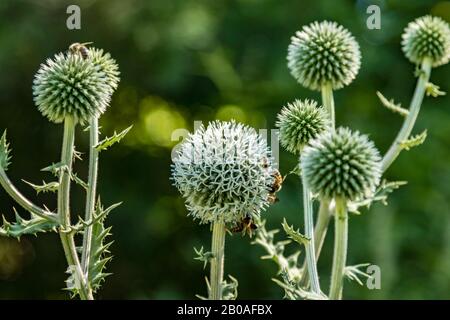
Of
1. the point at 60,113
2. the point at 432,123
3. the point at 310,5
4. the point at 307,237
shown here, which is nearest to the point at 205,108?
the point at 310,5

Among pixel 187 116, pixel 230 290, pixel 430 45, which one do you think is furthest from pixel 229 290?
pixel 187 116

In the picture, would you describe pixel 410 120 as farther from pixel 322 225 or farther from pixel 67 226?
pixel 67 226

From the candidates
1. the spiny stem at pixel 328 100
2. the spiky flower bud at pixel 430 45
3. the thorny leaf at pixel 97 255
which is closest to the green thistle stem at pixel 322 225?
the spiny stem at pixel 328 100

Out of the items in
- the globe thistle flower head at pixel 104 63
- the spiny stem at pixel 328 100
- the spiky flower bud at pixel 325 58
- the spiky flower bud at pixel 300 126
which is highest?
the spiky flower bud at pixel 325 58

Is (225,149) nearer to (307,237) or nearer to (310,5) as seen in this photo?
(307,237)

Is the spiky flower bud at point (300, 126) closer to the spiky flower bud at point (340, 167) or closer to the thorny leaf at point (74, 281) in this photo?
the spiky flower bud at point (340, 167)

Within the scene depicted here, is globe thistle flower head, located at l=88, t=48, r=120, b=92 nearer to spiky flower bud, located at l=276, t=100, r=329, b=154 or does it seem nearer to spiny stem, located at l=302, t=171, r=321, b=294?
spiky flower bud, located at l=276, t=100, r=329, b=154

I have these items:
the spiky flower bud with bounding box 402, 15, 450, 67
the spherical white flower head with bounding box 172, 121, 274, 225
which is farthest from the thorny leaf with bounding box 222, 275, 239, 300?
the spiky flower bud with bounding box 402, 15, 450, 67
